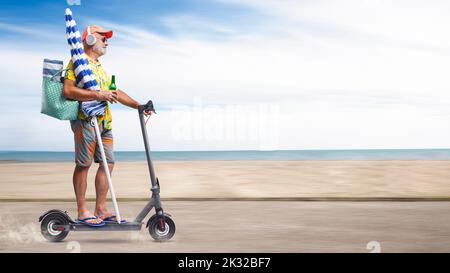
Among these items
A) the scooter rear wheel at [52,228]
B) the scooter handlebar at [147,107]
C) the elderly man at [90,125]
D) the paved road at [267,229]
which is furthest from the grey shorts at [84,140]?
the paved road at [267,229]

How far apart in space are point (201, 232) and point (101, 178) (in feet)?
4.43

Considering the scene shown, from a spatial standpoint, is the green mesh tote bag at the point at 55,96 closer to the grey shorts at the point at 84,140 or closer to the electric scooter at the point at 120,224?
the grey shorts at the point at 84,140

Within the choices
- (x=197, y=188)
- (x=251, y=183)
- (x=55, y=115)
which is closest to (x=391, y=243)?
(x=55, y=115)

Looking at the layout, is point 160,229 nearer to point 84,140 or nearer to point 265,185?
point 84,140

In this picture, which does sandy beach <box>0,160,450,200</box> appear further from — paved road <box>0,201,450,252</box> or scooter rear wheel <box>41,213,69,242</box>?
scooter rear wheel <box>41,213,69,242</box>

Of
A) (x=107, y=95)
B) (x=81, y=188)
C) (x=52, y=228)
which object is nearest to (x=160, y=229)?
(x=81, y=188)

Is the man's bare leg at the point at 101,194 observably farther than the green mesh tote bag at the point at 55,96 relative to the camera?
Yes

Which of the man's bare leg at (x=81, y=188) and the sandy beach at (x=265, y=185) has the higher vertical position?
the sandy beach at (x=265, y=185)

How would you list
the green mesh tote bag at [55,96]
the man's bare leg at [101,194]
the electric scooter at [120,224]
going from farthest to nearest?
the man's bare leg at [101,194] < the electric scooter at [120,224] < the green mesh tote bag at [55,96]

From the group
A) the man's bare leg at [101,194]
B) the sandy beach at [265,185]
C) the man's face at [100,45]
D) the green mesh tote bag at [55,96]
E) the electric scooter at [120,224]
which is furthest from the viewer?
the sandy beach at [265,185]

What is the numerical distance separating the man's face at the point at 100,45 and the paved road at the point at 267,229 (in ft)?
6.40

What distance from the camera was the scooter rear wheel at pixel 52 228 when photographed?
6.90m

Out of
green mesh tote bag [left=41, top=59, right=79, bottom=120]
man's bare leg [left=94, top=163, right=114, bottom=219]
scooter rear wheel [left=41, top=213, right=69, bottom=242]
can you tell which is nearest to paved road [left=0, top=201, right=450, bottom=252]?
scooter rear wheel [left=41, top=213, right=69, bottom=242]

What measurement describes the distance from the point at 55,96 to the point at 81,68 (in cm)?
38
